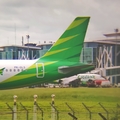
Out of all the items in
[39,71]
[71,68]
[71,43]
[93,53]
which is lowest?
[39,71]

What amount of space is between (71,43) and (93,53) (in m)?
4.77

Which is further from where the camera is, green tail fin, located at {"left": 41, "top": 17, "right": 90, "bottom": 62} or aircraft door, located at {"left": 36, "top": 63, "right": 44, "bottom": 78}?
green tail fin, located at {"left": 41, "top": 17, "right": 90, "bottom": 62}

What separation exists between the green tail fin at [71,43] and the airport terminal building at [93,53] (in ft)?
7.21

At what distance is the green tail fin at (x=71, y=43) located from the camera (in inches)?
671

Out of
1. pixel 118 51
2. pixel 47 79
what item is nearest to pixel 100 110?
pixel 47 79

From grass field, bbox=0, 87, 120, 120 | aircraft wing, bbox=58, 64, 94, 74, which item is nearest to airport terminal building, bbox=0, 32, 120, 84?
aircraft wing, bbox=58, 64, 94, 74

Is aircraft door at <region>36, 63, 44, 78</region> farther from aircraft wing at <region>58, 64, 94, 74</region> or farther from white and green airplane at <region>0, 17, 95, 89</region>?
aircraft wing at <region>58, 64, 94, 74</region>

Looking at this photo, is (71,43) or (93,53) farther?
(93,53)

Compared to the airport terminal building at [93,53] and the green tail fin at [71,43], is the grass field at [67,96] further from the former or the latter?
the airport terminal building at [93,53]

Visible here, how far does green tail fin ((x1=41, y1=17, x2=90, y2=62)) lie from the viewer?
1705cm

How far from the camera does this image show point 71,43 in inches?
680

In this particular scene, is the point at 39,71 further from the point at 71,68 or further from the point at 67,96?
the point at 67,96

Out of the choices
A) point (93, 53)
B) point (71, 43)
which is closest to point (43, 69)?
point (71, 43)

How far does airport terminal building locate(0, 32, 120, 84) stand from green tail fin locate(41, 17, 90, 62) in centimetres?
220
